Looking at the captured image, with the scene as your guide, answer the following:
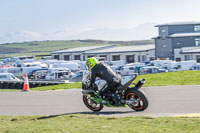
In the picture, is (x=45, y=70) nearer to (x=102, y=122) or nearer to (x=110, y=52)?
(x=110, y=52)

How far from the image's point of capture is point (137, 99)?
9.96 m

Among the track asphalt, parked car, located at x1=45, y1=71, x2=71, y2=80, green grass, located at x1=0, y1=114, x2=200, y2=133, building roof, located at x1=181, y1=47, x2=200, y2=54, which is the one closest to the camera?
green grass, located at x1=0, y1=114, x2=200, y2=133

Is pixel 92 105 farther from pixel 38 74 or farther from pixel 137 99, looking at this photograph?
pixel 38 74

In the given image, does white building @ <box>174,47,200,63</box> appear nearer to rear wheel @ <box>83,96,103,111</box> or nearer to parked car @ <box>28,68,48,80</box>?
parked car @ <box>28,68,48,80</box>

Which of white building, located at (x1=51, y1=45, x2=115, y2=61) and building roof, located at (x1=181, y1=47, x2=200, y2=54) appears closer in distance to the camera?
building roof, located at (x1=181, y1=47, x2=200, y2=54)

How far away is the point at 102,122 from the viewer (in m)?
8.25

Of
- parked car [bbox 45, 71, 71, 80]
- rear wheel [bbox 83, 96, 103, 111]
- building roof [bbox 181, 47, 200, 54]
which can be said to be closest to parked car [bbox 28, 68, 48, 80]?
parked car [bbox 45, 71, 71, 80]

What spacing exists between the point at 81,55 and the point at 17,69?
Answer: 32301 mm

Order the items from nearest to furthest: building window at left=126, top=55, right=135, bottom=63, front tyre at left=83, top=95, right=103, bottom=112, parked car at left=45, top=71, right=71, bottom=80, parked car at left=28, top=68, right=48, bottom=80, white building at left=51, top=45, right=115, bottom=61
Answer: front tyre at left=83, top=95, right=103, bottom=112
parked car at left=45, top=71, right=71, bottom=80
parked car at left=28, top=68, right=48, bottom=80
building window at left=126, top=55, right=135, bottom=63
white building at left=51, top=45, right=115, bottom=61

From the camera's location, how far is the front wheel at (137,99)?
9812 millimetres

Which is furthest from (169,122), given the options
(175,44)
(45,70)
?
(175,44)

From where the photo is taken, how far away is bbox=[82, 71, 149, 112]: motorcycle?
32.5 ft

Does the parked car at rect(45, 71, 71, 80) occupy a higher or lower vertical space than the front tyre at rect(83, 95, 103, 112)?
higher

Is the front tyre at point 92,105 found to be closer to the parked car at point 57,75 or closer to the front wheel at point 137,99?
the front wheel at point 137,99
